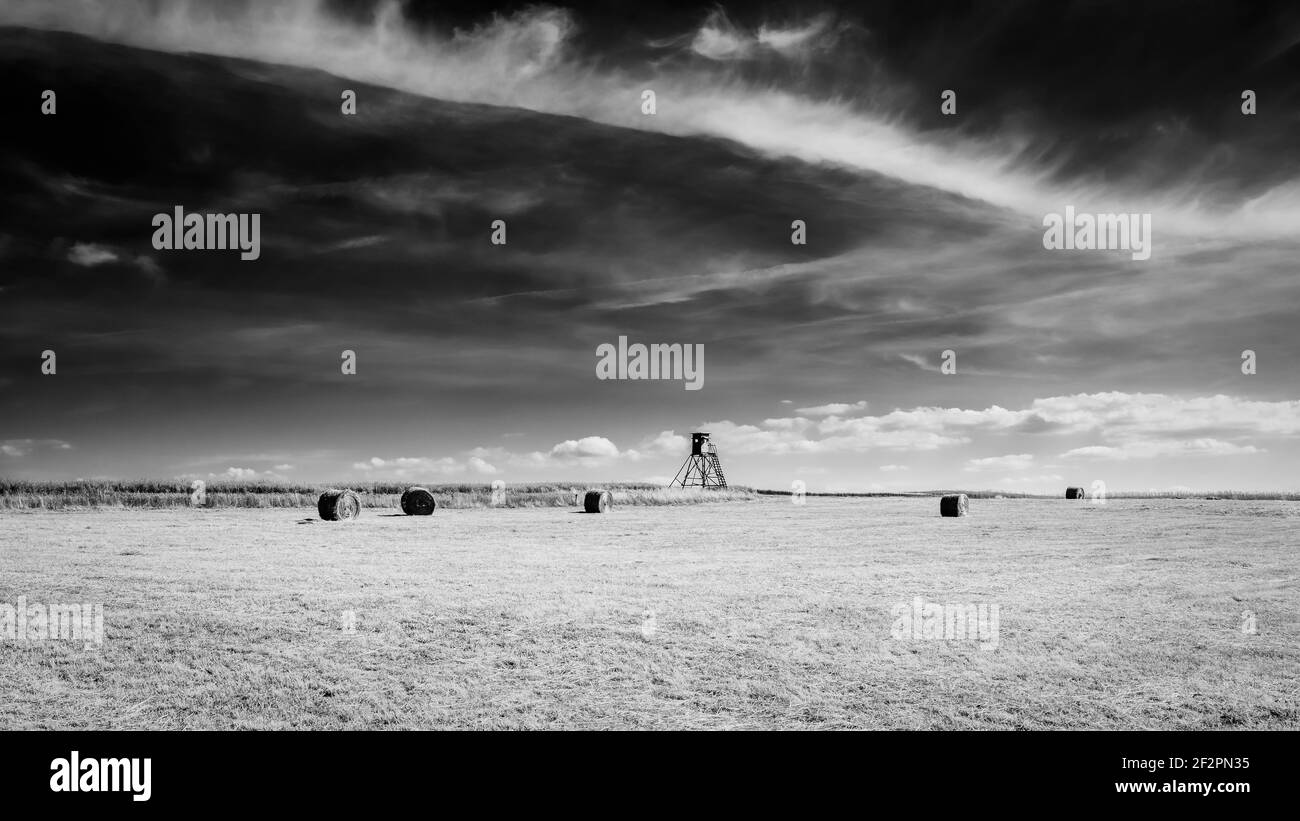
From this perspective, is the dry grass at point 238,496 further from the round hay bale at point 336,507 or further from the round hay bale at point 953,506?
the round hay bale at point 953,506

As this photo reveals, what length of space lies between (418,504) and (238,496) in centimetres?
1738

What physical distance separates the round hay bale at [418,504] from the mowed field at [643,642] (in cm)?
2159

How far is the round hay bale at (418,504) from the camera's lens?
152ft

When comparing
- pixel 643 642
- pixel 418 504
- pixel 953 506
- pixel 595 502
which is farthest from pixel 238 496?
pixel 643 642

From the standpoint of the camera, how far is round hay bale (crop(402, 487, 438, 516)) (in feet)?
152

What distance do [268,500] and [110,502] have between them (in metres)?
9.34

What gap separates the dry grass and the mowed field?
96.2 ft

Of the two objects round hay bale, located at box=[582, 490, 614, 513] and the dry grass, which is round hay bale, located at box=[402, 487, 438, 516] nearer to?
the dry grass

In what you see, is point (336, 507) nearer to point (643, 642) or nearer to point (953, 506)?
point (643, 642)

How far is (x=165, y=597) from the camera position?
15305mm

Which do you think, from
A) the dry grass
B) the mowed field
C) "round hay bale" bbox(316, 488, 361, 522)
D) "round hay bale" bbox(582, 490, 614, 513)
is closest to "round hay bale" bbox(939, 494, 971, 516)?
"round hay bale" bbox(582, 490, 614, 513)

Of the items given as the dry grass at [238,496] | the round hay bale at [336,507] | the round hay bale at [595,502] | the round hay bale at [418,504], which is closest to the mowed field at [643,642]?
the round hay bale at [336,507]
